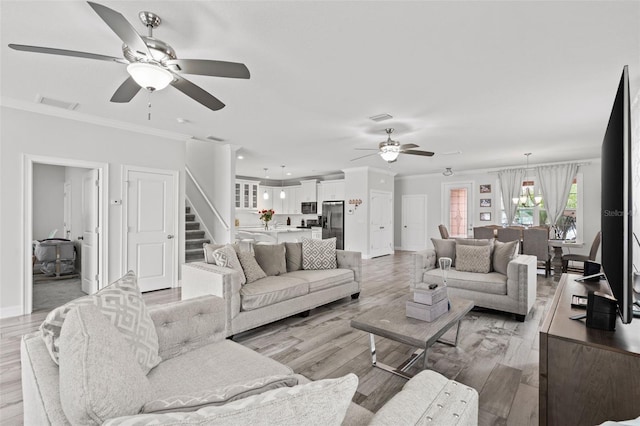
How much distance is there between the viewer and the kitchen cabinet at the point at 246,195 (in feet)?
32.2

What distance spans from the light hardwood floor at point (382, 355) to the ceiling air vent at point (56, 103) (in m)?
2.55

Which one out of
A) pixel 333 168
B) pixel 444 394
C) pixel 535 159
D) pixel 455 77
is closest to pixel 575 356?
pixel 444 394

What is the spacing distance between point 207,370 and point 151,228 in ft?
13.2

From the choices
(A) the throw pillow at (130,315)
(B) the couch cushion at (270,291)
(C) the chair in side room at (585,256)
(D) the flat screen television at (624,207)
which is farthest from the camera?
(C) the chair in side room at (585,256)

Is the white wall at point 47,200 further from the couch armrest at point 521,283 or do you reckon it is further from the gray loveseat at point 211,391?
the couch armrest at point 521,283

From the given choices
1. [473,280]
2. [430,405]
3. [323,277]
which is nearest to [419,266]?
[473,280]

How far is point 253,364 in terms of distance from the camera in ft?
5.11

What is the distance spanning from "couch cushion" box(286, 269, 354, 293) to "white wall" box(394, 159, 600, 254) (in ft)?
19.9

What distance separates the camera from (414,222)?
32.6ft

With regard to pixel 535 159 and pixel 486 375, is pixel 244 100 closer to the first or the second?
pixel 486 375

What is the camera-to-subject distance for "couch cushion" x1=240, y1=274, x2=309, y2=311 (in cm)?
301

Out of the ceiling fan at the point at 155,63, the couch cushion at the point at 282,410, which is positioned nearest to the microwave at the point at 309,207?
the ceiling fan at the point at 155,63

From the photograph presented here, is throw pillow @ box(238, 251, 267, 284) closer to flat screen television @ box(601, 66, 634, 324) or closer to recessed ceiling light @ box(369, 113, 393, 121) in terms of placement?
recessed ceiling light @ box(369, 113, 393, 121)

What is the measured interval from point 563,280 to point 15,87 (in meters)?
5.65
